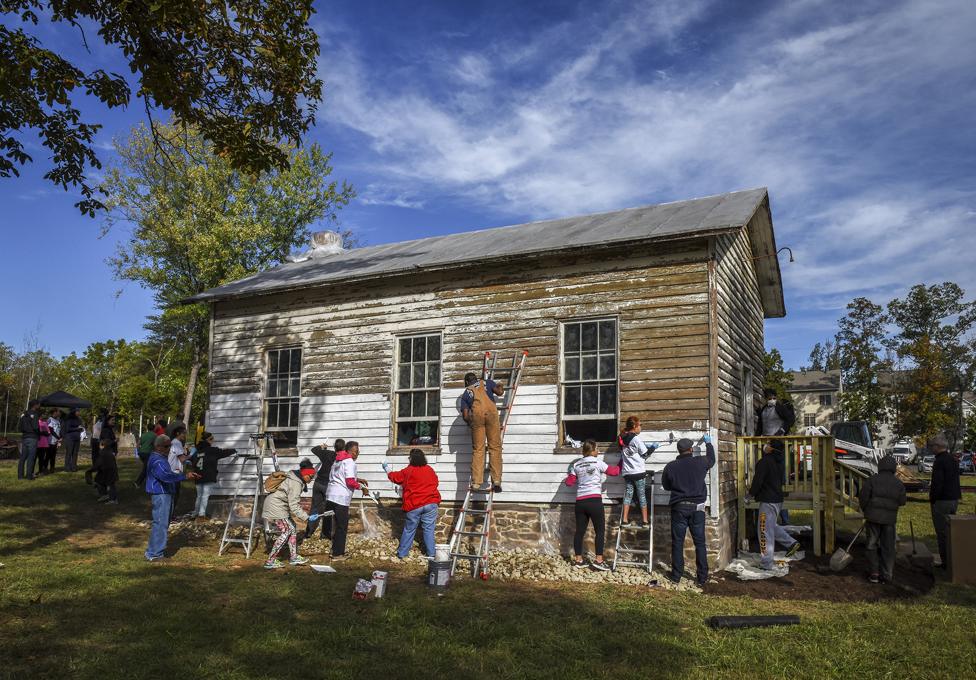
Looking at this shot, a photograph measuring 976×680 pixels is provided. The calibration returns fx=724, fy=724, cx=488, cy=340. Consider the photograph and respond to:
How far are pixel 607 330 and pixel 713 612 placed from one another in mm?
4853

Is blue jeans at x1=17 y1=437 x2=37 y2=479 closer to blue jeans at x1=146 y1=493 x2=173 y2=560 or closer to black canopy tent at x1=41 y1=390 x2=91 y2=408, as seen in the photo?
black canopy tent at x1=41 y1=390 x2=91 y2=408

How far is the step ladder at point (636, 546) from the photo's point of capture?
34.0 feet

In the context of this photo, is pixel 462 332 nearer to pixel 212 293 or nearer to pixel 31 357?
pixel 212 293

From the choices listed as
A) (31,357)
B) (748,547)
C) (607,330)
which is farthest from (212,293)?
(31,357)

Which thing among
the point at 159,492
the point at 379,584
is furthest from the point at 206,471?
the point at 379,584

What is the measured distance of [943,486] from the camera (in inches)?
447

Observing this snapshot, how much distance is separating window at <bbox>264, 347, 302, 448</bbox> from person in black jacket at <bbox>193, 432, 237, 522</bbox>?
0.97 m

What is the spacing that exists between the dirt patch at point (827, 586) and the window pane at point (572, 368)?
369 cm

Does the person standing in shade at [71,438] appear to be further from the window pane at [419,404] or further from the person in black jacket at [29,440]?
the window pane at [419,404]

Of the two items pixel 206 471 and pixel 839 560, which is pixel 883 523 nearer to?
pixel 839 560

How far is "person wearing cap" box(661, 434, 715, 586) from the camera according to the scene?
388 inches

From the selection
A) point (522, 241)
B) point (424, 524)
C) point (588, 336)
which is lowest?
point (424, 524)

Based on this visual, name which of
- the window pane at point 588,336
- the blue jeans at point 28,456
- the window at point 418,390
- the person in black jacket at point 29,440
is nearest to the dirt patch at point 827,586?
the window pane at point 588,336

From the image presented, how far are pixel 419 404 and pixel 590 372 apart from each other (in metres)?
3.40
